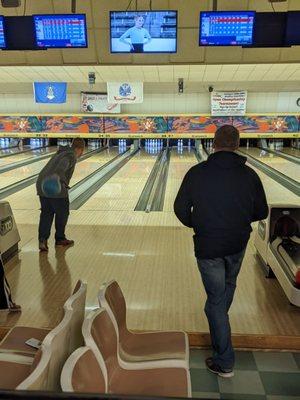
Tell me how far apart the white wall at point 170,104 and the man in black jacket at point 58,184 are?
10.8 meters

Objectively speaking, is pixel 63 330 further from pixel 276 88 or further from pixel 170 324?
pixel 276 88

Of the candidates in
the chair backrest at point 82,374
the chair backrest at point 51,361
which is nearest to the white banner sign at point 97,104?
the chair backrest at point 51,361

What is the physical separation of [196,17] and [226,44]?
1266mm

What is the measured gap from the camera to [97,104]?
13836mm

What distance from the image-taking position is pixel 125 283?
11.1ft

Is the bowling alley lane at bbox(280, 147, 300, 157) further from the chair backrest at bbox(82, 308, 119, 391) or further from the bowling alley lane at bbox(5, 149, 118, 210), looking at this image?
the chair backrest at bbox(82, 308, 119, 391)

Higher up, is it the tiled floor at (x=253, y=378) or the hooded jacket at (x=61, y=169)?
the hooded jacket at (x=61, y=169)

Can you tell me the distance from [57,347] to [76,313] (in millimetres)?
317

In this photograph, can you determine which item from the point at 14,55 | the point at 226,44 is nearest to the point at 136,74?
the point at 14,55

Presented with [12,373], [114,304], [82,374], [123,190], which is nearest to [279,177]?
[123,190]

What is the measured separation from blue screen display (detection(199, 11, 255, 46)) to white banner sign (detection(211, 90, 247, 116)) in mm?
8861

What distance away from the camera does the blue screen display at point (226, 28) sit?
4.66 meters

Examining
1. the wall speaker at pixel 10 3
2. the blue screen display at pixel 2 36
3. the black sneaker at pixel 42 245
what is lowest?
the black sneaker at pixel 42 245

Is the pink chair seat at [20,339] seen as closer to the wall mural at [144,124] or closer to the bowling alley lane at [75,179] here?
the bowling alley lane at [75,179]
